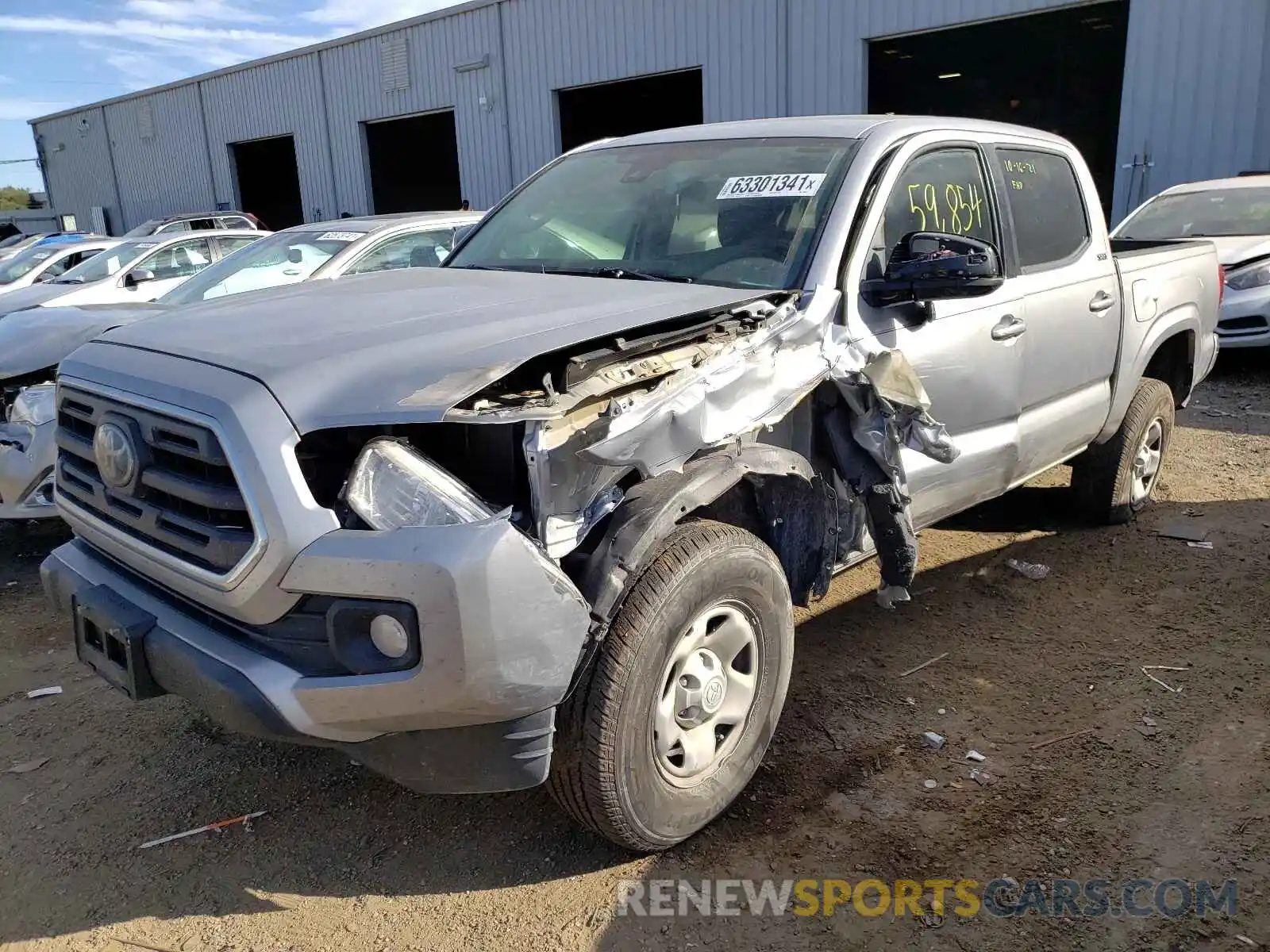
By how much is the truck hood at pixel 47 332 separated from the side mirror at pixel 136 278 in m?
3.43

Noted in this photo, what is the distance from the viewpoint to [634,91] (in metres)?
20.8

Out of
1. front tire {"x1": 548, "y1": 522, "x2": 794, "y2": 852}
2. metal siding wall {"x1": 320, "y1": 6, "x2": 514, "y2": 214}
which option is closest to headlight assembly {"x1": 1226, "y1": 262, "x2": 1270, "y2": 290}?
front tire {"x1": 548, "y1": 522, "x2": 794, "y2": 852}

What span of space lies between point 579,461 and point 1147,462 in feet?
13.6

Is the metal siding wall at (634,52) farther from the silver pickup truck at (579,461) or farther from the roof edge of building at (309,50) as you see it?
the silver pickup truck at (579,461)

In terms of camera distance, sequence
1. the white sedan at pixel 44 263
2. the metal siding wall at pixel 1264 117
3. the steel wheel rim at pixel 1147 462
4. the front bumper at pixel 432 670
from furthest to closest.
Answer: the white sedan at pixel 44 263
the metal siding wall at pixel 1264 117
the steel wheel rim at pixel 1147 462
the front bumper at pixel 432 670

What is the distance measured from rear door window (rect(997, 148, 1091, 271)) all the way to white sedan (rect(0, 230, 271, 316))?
6.74m

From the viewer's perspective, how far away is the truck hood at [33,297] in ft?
28.3

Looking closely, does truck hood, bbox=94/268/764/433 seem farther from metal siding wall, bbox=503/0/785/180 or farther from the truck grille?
metal siding wall, bbox=503/0/785/180

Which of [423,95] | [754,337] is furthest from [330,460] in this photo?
[423,95]

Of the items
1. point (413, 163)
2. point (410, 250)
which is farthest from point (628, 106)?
point (410, 250)

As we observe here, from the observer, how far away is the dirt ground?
2.47 metres

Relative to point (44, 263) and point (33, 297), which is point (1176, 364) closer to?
point (33, 297)

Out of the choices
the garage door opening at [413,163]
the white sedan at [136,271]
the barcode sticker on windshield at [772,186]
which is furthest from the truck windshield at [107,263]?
the garage door opening at [413,163]

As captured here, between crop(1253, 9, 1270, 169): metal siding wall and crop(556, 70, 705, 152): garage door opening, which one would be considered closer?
crop(1253, 9, 1270, 169): metal siding wall
